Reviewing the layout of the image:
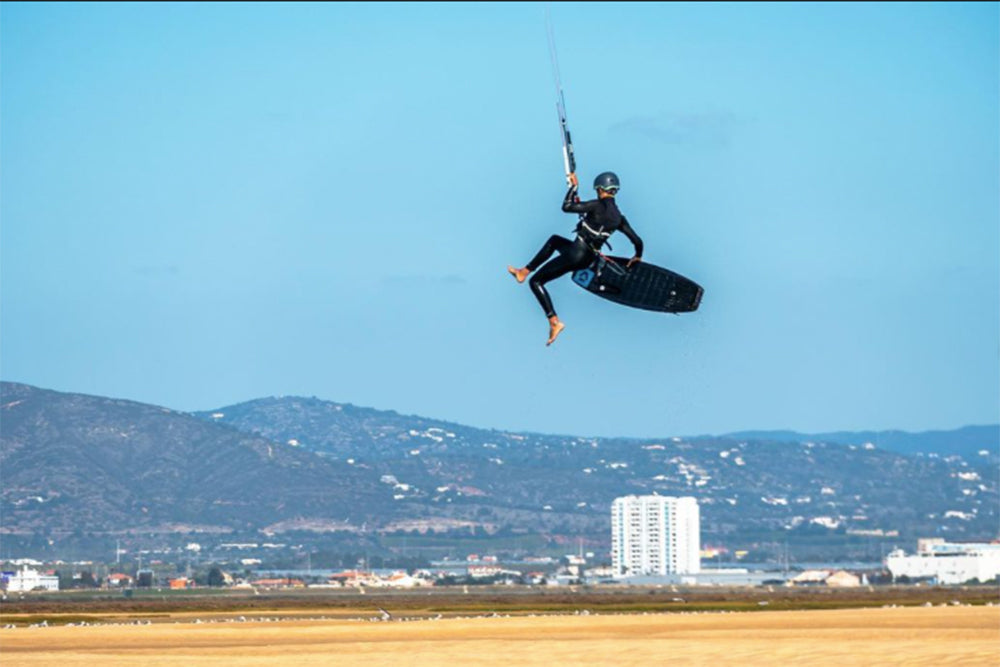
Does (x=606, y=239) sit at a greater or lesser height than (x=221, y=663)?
greater

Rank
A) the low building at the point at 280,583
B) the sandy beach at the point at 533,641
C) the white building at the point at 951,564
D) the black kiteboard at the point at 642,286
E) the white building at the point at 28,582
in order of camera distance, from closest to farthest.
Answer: the black kiteboard at the point at 642,286, the sandy beach at the point at 533,641, the white building at the point at 28,582, the low building at the point at 280,583, the white building at the point at 951,564

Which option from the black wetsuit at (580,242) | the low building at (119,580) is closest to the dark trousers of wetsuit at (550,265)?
the black wetsuit at (580,242)

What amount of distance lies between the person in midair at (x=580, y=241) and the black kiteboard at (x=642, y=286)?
0.25 m

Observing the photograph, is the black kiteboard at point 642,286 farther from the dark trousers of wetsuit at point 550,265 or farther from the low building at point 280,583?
the low building at point 280,583

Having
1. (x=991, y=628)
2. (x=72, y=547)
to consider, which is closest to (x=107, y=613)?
(x=991, y=628)

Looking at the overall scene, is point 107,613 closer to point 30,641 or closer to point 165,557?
point 30,641

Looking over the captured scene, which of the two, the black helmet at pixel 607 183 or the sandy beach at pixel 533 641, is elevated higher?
the black helmet at pixel 607 183

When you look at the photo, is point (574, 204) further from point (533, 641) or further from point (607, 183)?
point (533, 641)

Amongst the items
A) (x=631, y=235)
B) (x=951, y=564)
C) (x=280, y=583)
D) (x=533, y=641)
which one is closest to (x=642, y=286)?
(x=631, y=235)

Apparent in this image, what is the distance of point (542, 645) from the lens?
5575cm

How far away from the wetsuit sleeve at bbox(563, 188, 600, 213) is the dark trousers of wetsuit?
31.1 inches

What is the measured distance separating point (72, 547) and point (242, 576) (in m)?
24.8

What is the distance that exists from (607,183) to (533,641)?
33881mm

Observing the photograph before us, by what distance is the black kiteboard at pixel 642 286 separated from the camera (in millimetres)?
27453
